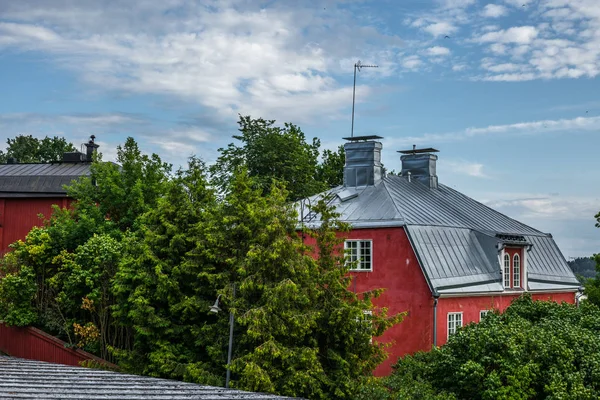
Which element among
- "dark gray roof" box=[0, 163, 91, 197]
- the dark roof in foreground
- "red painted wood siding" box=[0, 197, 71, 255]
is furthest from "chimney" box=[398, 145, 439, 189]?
the dark roof in foreground

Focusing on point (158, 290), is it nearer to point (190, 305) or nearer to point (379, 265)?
point (190, 305)

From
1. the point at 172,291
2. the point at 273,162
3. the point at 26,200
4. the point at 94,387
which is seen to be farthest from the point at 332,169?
the point at 94,387

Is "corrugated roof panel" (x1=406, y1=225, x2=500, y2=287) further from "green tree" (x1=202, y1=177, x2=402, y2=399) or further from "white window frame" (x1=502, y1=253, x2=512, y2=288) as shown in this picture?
"green tree" (x1=202, y1=177, x2=402, y2=399)

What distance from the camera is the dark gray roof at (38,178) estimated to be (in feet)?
118

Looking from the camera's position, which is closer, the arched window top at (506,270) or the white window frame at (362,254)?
the white window frame at (362,254)

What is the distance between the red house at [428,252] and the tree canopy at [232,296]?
3.25 meters

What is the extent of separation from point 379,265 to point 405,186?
7.17 metres

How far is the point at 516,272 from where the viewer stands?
3403 cm

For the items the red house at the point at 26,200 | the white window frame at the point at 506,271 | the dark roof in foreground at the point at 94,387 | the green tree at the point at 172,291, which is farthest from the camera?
the red house at the point at 26,200

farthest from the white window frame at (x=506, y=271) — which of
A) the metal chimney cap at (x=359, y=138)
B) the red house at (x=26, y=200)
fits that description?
the red house at (x=26, y=200)

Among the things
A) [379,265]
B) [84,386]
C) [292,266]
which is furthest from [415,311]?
[84,386]

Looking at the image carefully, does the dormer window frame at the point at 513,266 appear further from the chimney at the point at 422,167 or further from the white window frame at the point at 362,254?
the white window frame at the point at 362,254

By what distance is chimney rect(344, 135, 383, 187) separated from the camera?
3341 centimetres

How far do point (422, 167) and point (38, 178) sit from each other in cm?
2034
